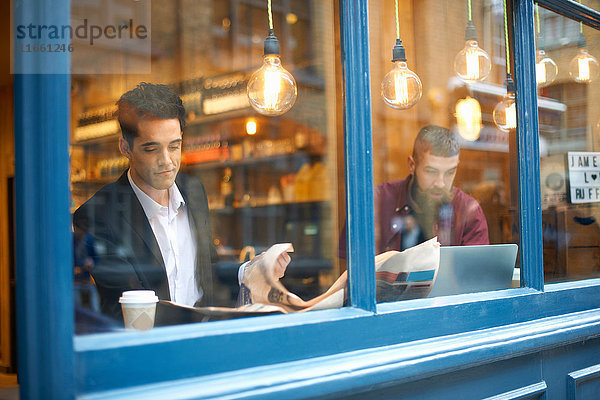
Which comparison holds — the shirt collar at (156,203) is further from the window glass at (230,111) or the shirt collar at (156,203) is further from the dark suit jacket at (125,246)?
the window glass at (230,111)

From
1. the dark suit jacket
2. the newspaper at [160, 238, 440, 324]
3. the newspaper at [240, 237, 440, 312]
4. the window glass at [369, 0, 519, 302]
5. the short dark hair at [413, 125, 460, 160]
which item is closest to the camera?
the newspaper at [160, 238, 440, 324]

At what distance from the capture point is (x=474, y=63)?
339cm

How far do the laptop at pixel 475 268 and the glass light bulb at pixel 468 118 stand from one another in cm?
298

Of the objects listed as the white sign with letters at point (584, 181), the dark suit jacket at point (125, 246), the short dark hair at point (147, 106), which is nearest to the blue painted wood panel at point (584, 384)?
the white sign with letters at point (584, 181)

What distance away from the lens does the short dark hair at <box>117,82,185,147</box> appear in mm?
2635

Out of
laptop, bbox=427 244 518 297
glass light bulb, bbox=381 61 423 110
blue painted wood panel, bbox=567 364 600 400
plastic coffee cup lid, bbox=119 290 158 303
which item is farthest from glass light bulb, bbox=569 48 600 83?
plastic coffee cup lid, bbox=119 290 158 303

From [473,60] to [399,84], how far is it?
19.6 inches

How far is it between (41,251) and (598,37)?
2708mm

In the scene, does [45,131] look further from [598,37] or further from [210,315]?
[598,37]

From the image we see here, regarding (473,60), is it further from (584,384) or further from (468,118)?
A: (468,118)

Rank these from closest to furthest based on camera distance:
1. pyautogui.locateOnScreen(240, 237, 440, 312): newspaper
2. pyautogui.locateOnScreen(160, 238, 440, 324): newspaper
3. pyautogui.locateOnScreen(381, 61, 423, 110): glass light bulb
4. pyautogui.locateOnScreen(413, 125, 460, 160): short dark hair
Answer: pyautogui.locateOnScreen(160, 238, 440, 324): newspaper < pyautogui.locateOnScreen(240, 237, 440, 312): newspaper < pyautogui.locateOnScreen(381, 61, 423, 110): glass light bulb < pyautogui.locateOnScreen(413, 125, 460, 160): short dark hair

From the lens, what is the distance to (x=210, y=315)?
1.47 metres

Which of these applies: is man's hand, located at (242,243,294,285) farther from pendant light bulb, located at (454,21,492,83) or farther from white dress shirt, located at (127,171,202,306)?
pendant light bulb, located at (454,21,492,83)

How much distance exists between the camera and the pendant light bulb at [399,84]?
329 cm
